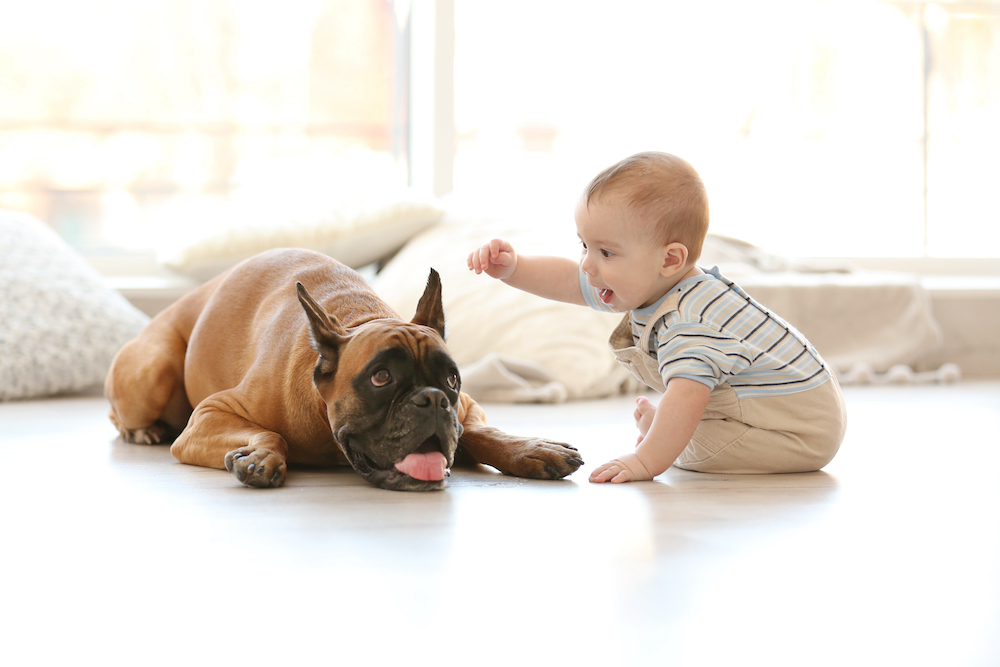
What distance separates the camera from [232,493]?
53.0 inches

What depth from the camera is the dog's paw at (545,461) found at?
1.45 metres

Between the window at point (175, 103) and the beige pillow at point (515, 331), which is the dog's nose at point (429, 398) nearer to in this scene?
the beige pillow at point (515, 331)

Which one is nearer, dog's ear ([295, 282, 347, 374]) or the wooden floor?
the wooden floor

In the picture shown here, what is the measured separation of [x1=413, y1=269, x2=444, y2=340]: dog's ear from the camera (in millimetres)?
1442

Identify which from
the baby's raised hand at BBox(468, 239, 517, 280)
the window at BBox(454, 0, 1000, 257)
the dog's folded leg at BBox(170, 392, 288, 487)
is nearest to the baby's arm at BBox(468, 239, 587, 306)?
the baby's raised hand at BBox(468, 239, 517, 280)

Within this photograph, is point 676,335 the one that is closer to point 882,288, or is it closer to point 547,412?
point 547,412

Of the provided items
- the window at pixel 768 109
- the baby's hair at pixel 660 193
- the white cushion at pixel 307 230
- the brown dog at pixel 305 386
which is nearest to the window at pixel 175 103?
the window at pixel 768 109

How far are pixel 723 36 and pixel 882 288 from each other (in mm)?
1449

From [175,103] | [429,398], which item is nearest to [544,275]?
[429,398]

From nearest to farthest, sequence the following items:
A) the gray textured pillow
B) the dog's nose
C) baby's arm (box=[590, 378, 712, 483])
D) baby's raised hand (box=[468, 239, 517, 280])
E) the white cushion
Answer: the dog's nose, baby's arm (box=[590, 378, 712, 483]), baby's raised hand (box=[468, 239, 517, 280]), the gray textured pillow, the white cushion

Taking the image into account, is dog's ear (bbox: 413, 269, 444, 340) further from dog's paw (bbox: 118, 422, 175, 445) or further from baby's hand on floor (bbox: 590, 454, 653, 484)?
dog's paw (bbox: 118, 422, 175, 445)

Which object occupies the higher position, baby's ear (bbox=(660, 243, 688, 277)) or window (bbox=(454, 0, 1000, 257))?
window (bbox=(454, 0, 1000, 257))

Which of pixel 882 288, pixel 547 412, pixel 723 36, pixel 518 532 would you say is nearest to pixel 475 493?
pixel 518 532

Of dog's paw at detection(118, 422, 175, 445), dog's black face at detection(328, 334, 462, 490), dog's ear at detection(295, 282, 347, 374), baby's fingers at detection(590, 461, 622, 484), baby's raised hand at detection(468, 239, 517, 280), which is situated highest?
baby's raised hand at detection(468, 239, 517, 280)
